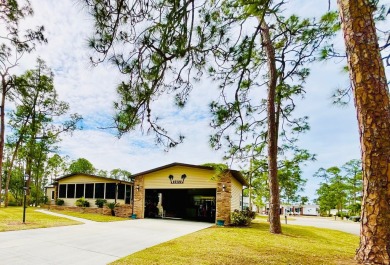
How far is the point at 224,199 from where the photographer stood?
14195 mm

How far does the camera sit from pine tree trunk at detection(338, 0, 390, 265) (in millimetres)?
3479

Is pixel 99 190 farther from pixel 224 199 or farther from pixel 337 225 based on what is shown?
pixel 337 225

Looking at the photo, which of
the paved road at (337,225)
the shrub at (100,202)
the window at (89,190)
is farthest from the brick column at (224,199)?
the window at (89,190)

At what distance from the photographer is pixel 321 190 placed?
118ft

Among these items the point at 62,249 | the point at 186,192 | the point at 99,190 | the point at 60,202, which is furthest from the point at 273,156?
the point at 60,202

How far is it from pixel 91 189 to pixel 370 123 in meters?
21.5

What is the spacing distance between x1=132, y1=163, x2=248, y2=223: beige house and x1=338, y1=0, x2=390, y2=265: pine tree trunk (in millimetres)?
8334

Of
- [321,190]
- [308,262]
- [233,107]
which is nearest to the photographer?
[308,262]

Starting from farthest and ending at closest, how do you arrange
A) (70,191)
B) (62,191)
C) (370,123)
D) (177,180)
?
(62,191), (70,191), (177,180), (370,123)

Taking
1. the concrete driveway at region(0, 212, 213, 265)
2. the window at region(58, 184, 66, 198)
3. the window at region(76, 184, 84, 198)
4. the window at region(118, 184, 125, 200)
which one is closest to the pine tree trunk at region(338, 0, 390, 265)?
the concrete driveway at region(0, 212, 213, 265)

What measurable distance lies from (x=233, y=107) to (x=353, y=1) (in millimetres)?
3137

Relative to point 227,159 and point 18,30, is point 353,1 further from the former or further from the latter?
point 18,30

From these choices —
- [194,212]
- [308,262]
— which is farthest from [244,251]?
[194,212]

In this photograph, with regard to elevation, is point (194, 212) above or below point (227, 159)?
below
